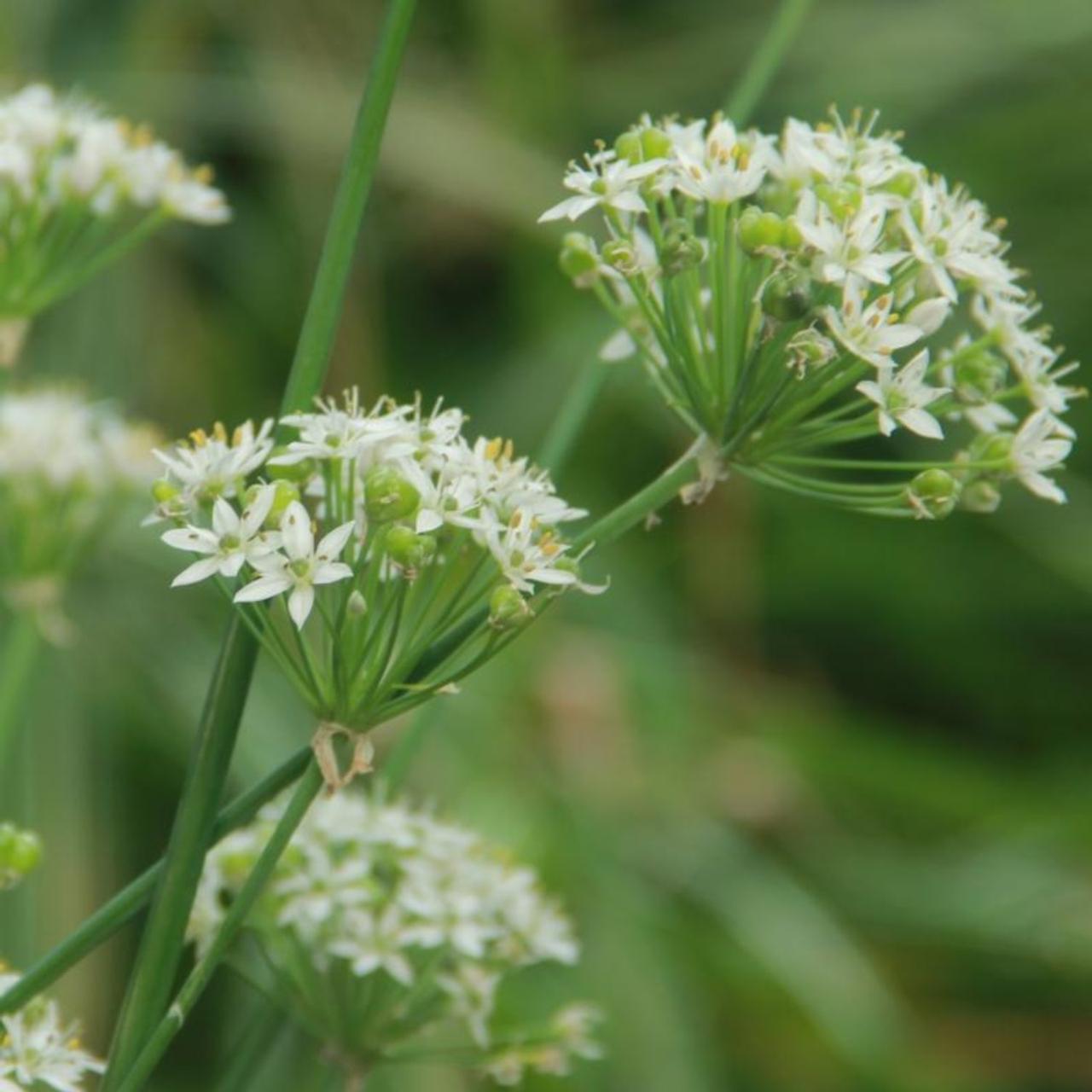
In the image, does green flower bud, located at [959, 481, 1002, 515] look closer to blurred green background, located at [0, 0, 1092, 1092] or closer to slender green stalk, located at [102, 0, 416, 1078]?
slender green stalk, located at [102, 0, 416, 1078]

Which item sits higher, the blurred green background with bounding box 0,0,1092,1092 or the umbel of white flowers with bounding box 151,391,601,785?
the blurred green background with bounding box 0,0,1092,1092

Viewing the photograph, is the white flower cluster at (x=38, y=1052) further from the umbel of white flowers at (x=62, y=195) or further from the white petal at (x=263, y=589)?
the umbel of white flowers at (x=62, y=195)

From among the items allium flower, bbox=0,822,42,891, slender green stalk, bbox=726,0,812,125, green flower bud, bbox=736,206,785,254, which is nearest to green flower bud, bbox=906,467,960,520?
green flower bud, bbox=736,206,785,254

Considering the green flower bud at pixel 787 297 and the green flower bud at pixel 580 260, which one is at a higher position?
the green flower bud at pixel 580 260

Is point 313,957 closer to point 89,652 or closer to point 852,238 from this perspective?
point 852,238

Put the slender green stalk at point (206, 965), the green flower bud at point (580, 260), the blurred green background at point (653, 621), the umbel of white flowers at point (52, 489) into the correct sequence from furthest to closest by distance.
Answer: the blurred green background at point (653, 621) → the umbel of white flowers at point (52, 489) → the green flower bud at point (580, 260) → the slender green stalk at point (206, 965)

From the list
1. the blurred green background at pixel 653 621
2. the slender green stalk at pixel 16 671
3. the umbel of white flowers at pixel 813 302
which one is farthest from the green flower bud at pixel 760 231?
the blurred green background at pixel 653 621

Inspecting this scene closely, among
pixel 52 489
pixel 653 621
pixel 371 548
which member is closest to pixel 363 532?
pixel 371 548

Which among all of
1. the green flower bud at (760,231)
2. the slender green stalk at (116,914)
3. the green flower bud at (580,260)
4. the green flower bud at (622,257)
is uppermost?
the green flower bud at (580,260)
